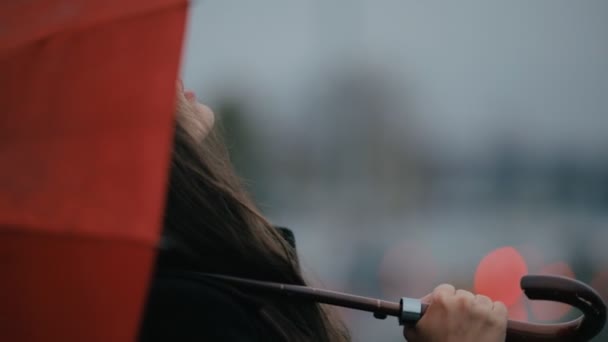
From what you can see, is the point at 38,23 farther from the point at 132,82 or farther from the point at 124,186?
the point at 124,186

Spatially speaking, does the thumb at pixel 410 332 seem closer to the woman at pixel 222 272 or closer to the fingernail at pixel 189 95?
the woman at pixel 222 272

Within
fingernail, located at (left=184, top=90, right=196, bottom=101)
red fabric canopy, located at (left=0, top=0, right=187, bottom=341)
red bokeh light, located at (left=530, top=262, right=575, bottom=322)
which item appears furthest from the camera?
red bokeh light, located at (left=530, top=262, right=575, bottom=322)

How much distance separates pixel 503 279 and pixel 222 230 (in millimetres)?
9749

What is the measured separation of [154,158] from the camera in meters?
1.59

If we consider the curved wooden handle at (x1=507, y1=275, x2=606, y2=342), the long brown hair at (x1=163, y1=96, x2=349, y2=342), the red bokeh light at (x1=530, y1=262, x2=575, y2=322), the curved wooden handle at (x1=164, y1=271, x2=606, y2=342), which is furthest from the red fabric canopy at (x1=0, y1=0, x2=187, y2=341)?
the red bokeh light at (x1=530, y1=262, x2=575, y2=322)

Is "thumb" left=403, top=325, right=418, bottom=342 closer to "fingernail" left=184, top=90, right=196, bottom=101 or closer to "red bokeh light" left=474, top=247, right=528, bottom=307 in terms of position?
"fingernail" left=184, top=90, right=196, bottom=101

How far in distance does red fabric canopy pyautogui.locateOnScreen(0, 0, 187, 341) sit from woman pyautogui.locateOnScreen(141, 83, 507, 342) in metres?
0.23

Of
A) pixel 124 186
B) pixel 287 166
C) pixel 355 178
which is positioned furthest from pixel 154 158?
pixel 287 166

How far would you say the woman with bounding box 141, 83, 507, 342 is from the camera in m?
1.85

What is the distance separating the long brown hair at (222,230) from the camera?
200cm

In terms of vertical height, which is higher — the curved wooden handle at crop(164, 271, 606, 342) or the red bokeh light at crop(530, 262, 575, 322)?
the curved wooden handle at crop(164, 271, 606, 342)

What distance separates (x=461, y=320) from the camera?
2002 millimetres

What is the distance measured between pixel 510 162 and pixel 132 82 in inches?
1647

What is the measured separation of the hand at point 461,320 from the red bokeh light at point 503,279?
24.4 ft
